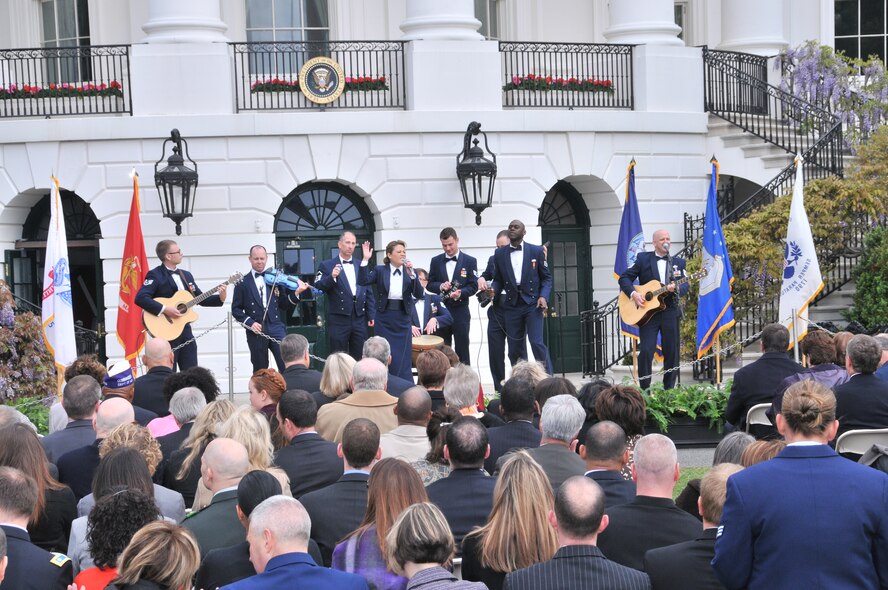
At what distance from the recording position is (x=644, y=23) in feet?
73.2

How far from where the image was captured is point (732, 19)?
80.4 ft

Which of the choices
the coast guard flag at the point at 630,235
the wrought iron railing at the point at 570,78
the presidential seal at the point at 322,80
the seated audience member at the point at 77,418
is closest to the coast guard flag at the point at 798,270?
the coast guard flag at the point at 630,235

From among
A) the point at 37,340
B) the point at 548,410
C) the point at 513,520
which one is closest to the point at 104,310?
the point at 37,340

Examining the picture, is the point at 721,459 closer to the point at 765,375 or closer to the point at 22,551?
the point at 22,551

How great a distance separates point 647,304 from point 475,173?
5.65 meters

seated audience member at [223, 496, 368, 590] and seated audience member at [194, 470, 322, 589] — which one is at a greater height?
seated audience member at [223, 496, 368, 590]

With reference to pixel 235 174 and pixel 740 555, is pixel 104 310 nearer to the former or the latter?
pixel 235 174

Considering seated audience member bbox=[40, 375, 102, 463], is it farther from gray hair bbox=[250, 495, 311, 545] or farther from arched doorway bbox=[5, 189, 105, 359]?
arched doorway bbox=[5, 189, 105, 359]

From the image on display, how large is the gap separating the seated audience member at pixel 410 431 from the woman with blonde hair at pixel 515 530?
Result: 7.02 ft

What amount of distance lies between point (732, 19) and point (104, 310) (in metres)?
12.7

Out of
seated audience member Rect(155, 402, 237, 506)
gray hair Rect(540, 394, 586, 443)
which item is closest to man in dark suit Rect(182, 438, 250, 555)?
seated audience member Rect(155, 402, 237, 506)

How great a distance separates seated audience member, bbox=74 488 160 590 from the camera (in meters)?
5.53

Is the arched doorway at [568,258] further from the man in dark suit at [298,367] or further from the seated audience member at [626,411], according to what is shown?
the seated audience member at [626,411]

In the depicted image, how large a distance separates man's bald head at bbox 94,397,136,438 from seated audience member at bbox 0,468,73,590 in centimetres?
205
